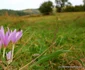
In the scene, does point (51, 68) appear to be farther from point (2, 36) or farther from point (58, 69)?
point (2, 36)

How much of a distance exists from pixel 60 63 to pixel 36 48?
305 mm

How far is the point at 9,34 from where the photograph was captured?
29.7 inches

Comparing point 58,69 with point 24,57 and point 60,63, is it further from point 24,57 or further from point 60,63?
point 24,57

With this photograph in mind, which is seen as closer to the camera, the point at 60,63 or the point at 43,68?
the point at 43,68

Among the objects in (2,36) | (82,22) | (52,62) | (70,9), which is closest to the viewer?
(2,36)

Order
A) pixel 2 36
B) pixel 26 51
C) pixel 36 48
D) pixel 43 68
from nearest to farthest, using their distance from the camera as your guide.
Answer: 1. pixel 2 36
2. pixel 43 68
3. pixel 26 51
4. pixel 36 48

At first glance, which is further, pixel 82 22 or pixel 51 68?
pixel 82 22

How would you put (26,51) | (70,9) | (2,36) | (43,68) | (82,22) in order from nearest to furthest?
(2,36) → (43,68) → (26,51) → (82,22) → (70,9)

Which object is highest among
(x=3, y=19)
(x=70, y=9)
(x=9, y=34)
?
(x=9, y=34)

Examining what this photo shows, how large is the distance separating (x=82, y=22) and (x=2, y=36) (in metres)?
4.93

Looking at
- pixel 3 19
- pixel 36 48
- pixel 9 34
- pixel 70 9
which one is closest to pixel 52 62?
pixel 36 48

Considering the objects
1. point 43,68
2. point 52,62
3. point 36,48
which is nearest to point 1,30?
point 43,68

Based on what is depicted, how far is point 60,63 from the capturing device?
156cm

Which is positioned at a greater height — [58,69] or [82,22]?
[58,69]
